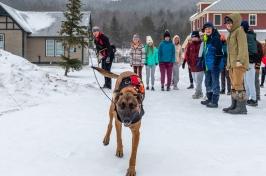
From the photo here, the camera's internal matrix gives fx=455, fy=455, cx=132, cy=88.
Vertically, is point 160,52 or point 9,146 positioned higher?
point 160,52

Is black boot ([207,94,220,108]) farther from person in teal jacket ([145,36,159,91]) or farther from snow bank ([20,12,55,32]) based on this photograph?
snow bank ([20,12,55,32])

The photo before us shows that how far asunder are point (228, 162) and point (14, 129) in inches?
149

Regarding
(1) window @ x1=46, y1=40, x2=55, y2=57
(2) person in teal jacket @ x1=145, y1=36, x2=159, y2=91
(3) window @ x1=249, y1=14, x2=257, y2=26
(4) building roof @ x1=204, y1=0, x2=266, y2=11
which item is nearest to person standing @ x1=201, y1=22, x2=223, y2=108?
(2) person in teal jacket @ x1=145, y1=36, x2=159, y2=91

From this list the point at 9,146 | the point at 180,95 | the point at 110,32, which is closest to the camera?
the point at 9,146

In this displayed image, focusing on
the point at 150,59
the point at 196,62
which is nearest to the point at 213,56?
the point at 196,62

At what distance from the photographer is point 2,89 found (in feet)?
37.2

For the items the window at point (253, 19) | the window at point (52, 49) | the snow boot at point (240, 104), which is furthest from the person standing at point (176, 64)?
the window at point (253, 19)

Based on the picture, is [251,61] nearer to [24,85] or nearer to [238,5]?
[24,85]

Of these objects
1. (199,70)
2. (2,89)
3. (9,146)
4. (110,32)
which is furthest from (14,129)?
(110,32)

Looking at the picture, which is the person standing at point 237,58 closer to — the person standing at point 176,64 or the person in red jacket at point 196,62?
the person in red jacket at point 196,62

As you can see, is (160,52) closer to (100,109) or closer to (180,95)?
(180,95)

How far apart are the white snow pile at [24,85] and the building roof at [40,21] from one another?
109ft

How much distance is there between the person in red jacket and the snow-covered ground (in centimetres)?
83

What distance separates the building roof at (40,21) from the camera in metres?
46.7
